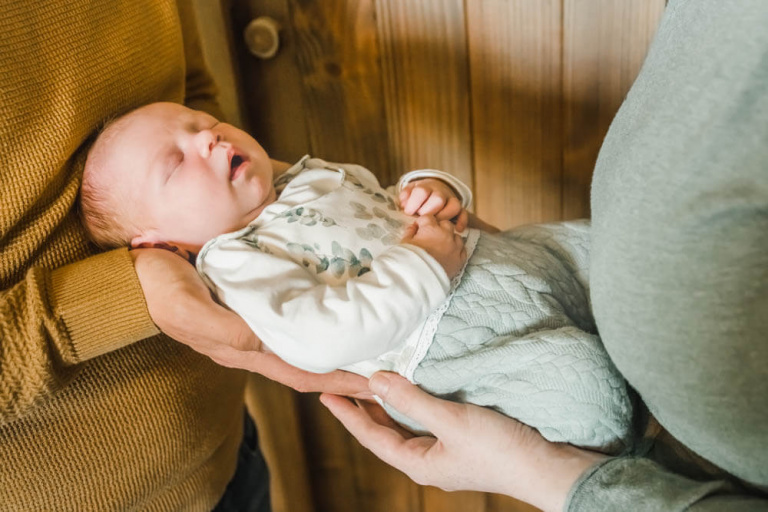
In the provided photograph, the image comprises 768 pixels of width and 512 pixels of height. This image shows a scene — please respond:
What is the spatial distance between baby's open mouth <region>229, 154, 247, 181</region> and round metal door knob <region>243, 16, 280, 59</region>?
1.52 ft

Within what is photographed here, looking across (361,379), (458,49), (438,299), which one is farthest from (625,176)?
(458,49)

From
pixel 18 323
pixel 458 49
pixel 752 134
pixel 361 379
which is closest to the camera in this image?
pixel 752 134

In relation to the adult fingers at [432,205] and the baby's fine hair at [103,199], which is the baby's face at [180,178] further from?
the adult fingers at [432,205]

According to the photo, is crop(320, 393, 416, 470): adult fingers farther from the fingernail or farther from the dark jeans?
the dark jeans

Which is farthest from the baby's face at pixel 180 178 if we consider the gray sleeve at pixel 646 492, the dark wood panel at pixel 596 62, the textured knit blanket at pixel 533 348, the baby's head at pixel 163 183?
the dark wood panel at pixel 596 62

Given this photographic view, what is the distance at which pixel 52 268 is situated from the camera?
2.69ft

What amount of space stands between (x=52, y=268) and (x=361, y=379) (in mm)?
430

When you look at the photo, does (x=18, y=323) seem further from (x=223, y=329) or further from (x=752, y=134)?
(x=752, y=134)

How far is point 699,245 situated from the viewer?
19.1 inches

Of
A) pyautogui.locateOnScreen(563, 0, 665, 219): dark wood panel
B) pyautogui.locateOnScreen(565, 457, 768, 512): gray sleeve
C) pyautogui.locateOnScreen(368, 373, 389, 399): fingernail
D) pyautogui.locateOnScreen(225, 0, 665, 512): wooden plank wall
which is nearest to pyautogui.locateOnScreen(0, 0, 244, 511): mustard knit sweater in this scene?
pyautogui.locateOnScreen(368, 373, 389, 399): fingernail

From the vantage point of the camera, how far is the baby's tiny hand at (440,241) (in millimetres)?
821

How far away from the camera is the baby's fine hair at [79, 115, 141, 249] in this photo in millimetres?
859

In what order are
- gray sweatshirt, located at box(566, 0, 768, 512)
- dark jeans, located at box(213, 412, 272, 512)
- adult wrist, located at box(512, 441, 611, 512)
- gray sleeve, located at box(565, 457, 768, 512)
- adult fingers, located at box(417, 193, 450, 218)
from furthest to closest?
1. dark jeans, located at box(213, 412, 272, 512)
2. adult fingers, located at box(417, 193, 450, 218)
3. adult wrist, located at box(512, 441, 611, 512)
4. gray sleeve, located at box(565, 457, 768, 512)
5. gray sweatshirt, located at box(566, 0, 768, 512)

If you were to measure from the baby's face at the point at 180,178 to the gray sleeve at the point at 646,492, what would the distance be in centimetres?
55
